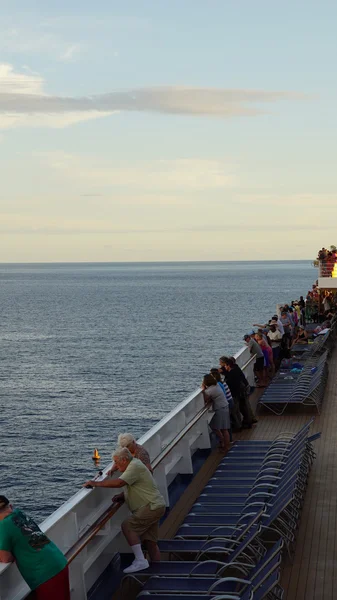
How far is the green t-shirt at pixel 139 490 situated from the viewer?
628 cm

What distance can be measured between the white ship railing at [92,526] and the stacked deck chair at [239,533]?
0.46 m

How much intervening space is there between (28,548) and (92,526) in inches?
47.9

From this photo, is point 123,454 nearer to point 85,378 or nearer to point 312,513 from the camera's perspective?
point 312,513

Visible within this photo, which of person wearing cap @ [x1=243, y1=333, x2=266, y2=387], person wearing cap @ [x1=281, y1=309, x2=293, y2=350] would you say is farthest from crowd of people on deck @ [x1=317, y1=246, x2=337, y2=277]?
person wearing cap @ [x1=243, y1=333, x2=266, y2=387]

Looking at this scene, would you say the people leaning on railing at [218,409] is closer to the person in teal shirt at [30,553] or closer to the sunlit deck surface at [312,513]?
the sunlit deck surface at [312,513]

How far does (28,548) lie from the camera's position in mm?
4797

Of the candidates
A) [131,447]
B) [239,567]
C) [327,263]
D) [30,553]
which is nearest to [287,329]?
[327,263]

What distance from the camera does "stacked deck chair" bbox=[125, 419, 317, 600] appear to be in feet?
17.6

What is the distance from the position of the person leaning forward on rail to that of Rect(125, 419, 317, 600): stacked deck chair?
23 cm

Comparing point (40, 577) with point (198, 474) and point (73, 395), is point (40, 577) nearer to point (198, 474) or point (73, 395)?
point (198, 474)

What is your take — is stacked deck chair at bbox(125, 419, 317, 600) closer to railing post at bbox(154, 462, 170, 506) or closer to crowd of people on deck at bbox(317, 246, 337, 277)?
railing post at bbox(154, 462, 170, 506)

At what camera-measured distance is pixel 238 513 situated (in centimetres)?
711

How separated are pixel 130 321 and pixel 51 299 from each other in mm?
52845

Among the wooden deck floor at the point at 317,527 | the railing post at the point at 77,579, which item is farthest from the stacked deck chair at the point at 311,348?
the railing post at the point at 77,579
